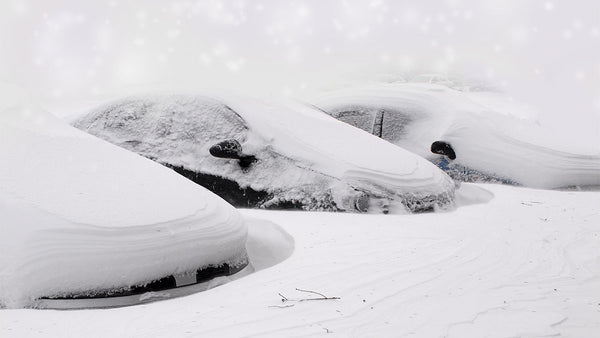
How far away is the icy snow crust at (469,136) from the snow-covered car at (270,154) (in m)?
1.30

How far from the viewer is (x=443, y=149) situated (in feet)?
20.1

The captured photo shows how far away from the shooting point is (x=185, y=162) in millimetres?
4672

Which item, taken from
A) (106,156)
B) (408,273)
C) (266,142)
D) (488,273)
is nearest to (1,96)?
(106,156)

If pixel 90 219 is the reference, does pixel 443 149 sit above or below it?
above

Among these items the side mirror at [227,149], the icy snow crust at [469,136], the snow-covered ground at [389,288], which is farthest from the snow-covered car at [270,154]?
the icy snow crust at [469,136]

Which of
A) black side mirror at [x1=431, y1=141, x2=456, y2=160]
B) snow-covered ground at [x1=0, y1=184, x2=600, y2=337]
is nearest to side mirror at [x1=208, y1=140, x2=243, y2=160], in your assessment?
snow-covered ground at [x1=0, y1=184, x2=600, y2=337]

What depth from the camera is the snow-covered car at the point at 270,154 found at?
4289mm

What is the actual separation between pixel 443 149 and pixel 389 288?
4052 mm

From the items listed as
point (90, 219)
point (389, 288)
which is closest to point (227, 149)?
point (90, 219)

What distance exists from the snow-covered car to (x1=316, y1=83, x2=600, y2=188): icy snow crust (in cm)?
130

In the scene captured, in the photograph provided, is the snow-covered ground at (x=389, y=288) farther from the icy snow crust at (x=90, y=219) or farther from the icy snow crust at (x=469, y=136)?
the icy snow crust at (x=469, y=136)

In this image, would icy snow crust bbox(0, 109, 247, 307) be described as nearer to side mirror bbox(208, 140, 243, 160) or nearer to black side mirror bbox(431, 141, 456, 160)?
side mirror bbox(208, 140, 243, 160)

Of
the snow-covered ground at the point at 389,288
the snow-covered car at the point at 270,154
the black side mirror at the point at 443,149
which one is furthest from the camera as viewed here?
the black side mirror at the point at 443,149

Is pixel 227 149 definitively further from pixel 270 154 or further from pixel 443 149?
pixel 443 149
